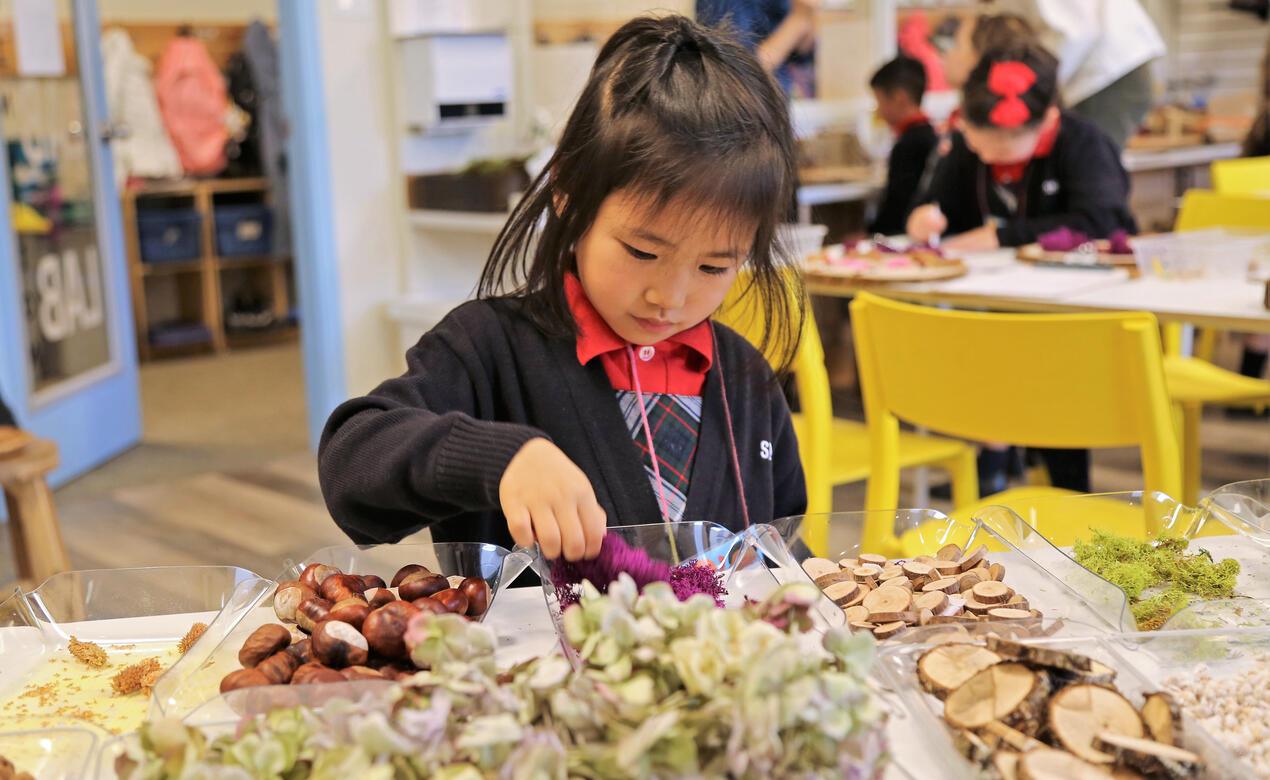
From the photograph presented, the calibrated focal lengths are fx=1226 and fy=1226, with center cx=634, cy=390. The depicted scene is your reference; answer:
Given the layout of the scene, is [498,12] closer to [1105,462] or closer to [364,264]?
[364,264]

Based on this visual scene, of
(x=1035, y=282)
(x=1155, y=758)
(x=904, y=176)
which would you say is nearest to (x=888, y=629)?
(x=1155, y=758)

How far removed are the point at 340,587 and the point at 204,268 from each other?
5258 millimetres

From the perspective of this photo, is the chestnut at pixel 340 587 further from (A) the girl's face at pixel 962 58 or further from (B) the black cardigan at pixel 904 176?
(B) the black cardigan at pixel 904 176

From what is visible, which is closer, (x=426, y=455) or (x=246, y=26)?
(x=426, y=455)

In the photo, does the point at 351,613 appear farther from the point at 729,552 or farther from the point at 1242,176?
the point at 1242,176

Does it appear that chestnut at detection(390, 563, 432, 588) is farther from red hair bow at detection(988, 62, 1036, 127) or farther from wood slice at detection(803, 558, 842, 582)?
red hair bow at detection(988, 62, 1036, 127)

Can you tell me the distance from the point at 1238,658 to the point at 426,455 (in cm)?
56

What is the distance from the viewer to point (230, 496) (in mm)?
3582

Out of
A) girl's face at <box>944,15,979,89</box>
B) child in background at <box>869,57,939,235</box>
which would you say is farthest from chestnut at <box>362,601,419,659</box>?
child in background at <box>869,57,939,235</box>

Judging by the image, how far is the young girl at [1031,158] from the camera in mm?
2867

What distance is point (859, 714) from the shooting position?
1.84 ft

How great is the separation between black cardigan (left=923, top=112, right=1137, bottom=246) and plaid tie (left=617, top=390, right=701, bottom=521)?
186cm

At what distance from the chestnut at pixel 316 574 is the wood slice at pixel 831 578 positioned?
36cm

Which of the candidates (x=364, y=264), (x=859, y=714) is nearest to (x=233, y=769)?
(x=859, y=714)
